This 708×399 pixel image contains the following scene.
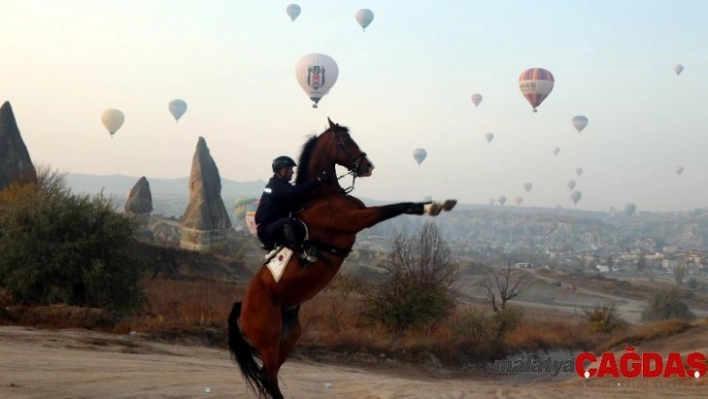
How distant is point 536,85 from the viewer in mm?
69938

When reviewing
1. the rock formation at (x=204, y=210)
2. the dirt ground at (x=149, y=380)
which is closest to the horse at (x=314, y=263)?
the dirt ground at (x=149, y=380)

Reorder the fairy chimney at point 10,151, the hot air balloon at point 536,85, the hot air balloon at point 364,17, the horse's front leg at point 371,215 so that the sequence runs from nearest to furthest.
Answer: the horse's front leg at point 371,215 → the fairy chimney at point 10,151 → the hot air balloon at point 536,85 → the hot air balloon at point 364,17

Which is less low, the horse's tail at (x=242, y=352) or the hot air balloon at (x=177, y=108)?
the hot air balloon at (x=177, y=108)

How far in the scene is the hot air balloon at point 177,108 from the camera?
9819cm

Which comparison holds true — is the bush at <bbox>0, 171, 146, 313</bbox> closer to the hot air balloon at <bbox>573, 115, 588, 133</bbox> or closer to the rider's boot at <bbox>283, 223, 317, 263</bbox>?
the rider's boot at <bbox>283, 223, 317, 263</bbox>

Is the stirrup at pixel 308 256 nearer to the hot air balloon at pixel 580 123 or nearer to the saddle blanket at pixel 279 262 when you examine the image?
the saddle blanket at pixel 279 262

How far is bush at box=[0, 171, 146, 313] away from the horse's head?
19.2 m

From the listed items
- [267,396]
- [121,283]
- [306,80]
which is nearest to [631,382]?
[267,396]

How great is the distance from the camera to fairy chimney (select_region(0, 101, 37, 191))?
54.8m

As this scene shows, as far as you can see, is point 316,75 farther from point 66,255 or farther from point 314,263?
point 314,263

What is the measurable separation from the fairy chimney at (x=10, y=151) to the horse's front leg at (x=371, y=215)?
5067 centimetres

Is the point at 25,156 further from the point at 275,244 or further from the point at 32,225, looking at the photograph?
the point at 275,244

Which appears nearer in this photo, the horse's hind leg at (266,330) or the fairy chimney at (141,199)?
the horse's hind leg at (266,330)

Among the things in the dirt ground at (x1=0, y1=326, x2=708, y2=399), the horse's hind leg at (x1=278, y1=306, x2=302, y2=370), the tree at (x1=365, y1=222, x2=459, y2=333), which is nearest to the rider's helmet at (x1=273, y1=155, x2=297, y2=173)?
the horse's hind leg at (x1=278, y1=306, x2=302, y2=370)
